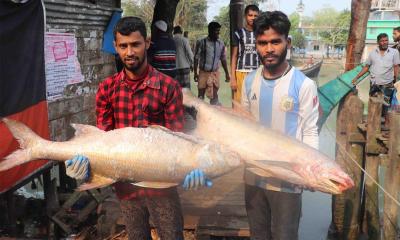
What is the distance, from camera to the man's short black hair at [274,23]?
9.67 feet

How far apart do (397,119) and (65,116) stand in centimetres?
458

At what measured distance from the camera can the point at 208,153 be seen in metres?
2.77

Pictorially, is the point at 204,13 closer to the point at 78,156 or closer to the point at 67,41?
the point at 67,41

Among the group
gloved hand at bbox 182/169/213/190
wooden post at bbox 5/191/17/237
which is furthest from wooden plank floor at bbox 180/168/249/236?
gloved hand at bbox 182/169/213/190

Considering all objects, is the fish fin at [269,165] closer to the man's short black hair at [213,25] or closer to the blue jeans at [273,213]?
the blue jeans at [273,213]

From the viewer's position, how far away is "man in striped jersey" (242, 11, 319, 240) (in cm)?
297

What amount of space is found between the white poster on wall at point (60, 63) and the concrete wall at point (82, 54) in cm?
10

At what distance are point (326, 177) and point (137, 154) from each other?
126cm

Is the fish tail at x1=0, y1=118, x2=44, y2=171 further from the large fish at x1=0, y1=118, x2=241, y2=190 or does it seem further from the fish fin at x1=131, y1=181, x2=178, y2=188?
the fish fin at x1=131, y1=181, x2=178, y2=188

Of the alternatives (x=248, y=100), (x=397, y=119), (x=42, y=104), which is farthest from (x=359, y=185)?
(x=42, y=104)

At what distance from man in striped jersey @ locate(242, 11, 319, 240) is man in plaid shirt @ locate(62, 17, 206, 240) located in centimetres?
65

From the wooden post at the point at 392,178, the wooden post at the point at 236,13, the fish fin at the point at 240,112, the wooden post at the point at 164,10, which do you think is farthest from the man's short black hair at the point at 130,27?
the wooden post at the point at 236,13

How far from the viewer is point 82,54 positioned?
6543 mm

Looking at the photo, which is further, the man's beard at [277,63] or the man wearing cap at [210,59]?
the man wearing cap at [210,59]
